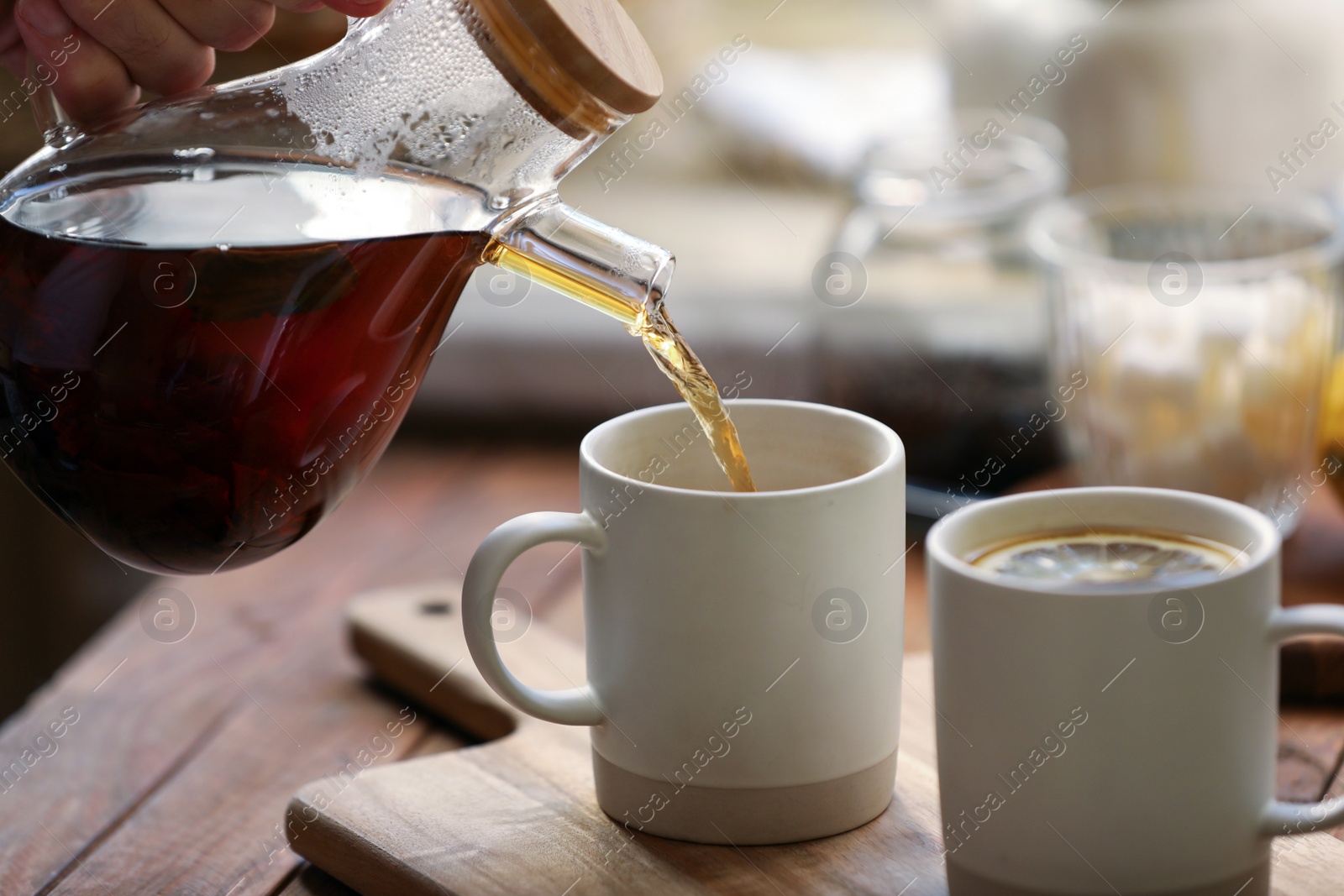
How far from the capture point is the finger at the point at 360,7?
1.94ft

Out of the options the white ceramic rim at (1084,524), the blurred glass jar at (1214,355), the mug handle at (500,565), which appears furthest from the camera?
the blurred glass jar at (1214,355)

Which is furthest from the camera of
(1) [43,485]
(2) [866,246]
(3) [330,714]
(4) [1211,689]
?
(2) [866,246]

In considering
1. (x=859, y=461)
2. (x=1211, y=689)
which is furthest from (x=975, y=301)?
(x=1211, y=689)

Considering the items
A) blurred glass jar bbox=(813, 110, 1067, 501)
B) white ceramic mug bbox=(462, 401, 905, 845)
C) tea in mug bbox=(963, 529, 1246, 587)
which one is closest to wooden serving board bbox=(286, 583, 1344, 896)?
white ceramic mug bbox=(462, 401, 905, 845)

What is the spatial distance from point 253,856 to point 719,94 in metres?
1.15

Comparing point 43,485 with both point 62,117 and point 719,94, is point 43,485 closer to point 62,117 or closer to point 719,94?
point 62,117

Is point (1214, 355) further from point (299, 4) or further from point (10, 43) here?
point (10, 43)

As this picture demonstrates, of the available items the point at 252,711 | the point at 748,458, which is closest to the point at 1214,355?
the point at 748,458

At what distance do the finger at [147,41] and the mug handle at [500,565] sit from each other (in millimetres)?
250

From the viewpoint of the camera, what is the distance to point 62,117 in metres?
0.63

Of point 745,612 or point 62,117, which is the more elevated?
point 62,117

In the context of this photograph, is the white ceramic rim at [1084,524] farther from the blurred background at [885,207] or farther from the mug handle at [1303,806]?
the blurred background at [885,207]

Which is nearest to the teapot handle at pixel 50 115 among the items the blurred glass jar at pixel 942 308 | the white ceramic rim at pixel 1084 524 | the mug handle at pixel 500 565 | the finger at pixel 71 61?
the finger at pixel 71 61

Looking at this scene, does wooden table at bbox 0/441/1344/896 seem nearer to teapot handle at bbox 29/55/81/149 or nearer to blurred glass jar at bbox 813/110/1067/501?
blurred glass jar at bbox 813/110/1067/501
